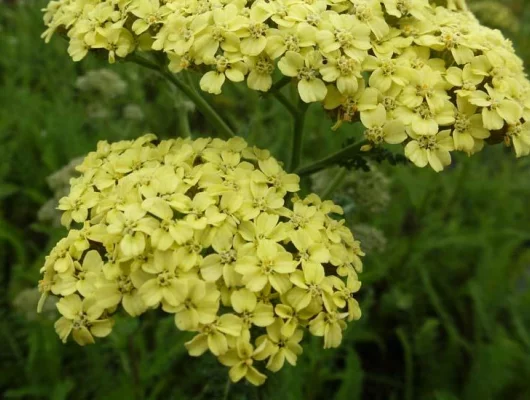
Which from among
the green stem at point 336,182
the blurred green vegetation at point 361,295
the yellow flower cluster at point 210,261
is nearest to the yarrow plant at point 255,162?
the yellow flower cluster at point 210,261

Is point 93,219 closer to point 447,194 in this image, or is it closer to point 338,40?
point 338,40

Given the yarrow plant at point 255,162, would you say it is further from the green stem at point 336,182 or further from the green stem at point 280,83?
the green stem at point 336,182

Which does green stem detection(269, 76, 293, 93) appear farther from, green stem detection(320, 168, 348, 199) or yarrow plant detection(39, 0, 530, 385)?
green stem detection(320, 168, 348, 199)

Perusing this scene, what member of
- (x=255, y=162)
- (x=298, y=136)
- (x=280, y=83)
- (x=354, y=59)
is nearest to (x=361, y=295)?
(x=298, y=136)

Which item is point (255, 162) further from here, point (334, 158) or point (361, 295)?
point (361, 295)

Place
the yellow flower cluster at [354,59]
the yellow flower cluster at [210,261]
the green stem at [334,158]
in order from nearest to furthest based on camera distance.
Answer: the yellow flower cluster at [210,261] → the yellow flower cluster at [354,59] → the green stem at [334,158]

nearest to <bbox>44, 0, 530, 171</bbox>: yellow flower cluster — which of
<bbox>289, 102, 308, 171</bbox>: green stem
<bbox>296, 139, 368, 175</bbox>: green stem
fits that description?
<bbox>296, 139, 368, 175</bbox>: green stem

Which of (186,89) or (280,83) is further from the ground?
(280,83)
